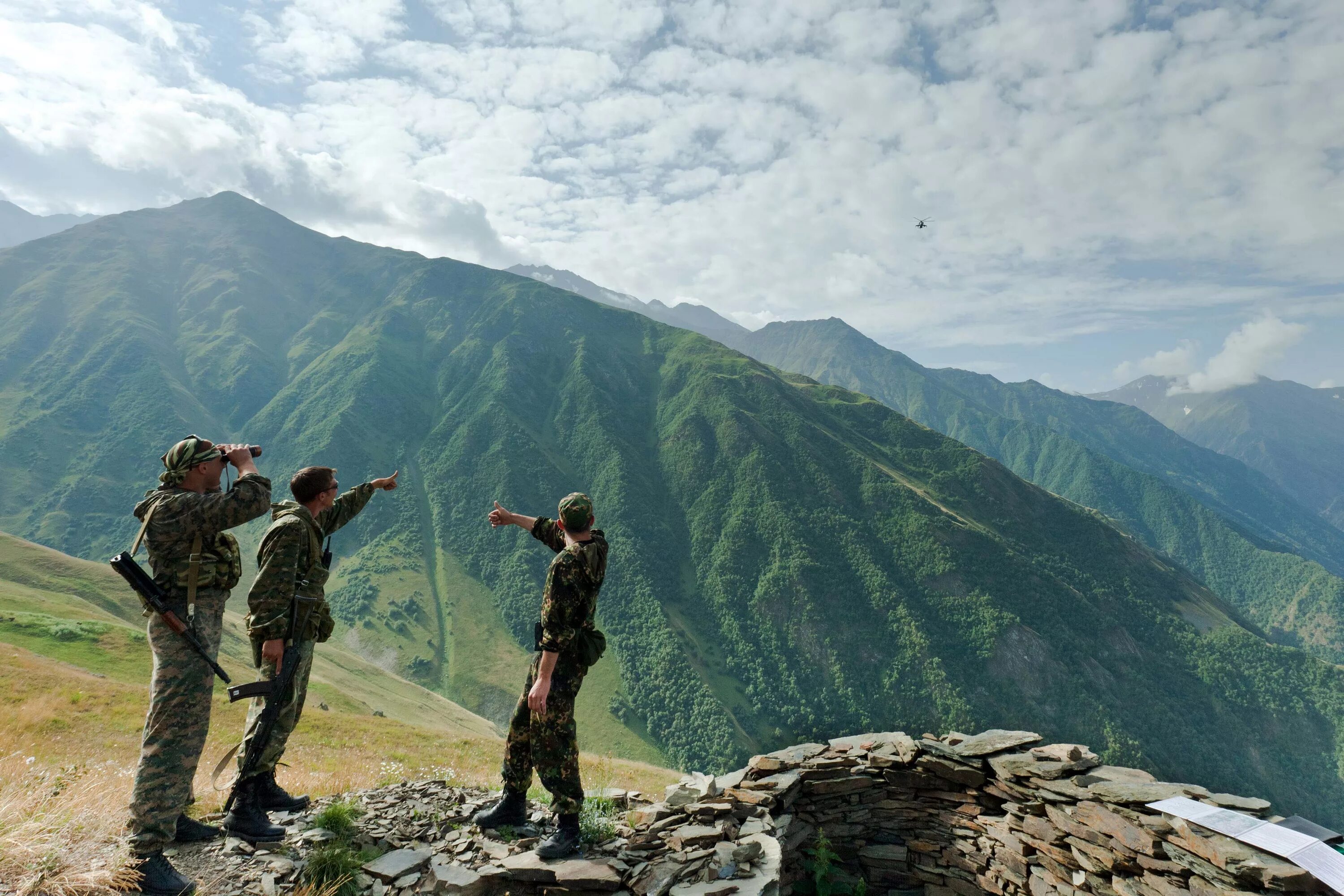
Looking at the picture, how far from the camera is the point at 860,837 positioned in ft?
29.5

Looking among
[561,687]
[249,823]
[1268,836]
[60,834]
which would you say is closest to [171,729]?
[60,834]

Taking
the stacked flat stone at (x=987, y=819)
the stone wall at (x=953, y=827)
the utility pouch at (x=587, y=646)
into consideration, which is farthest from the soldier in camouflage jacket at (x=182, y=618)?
the stacked flat stone at (x=987, y=819)

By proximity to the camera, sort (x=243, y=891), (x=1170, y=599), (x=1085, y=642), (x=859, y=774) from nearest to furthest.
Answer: (x=243, y=891), (x=859, y=774), (x=1085, y=642), (x=1170, y=599)

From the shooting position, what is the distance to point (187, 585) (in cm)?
552

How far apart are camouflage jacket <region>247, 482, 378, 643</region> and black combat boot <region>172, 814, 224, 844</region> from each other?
1.68 m

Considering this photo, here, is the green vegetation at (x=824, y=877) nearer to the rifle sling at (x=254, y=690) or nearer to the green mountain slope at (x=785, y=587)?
the rifle sling at (x=254, y=690)

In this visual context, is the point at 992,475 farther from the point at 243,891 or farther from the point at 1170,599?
the point at 243,891

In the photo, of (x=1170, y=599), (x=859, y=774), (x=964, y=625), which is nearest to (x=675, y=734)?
(x=964, y=625)

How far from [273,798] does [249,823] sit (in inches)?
27.0

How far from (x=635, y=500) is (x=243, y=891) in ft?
562

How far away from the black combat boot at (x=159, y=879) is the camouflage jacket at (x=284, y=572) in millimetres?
1839

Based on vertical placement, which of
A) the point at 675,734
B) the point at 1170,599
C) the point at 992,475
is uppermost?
the point at 992,475

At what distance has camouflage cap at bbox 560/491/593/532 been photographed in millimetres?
6242

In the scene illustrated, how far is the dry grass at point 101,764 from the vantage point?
4562mm
